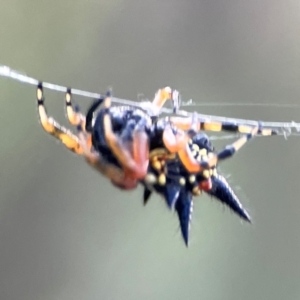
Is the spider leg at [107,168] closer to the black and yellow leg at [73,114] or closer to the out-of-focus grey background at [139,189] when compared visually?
the black and yellow leg at [73,114]

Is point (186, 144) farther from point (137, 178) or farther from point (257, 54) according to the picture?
point (257, 54)

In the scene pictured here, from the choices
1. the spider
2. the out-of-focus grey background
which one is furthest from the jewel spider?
the out-of-focus grey background

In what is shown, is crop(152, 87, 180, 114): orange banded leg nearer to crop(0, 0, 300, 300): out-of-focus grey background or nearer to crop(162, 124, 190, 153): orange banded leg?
crop(162, 124, 190, 153): orange banded leg

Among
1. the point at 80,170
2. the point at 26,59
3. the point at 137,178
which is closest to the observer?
the point at 137,178

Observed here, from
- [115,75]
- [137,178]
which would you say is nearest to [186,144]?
[137,178]

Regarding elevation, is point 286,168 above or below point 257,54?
below

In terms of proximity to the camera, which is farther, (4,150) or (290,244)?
(290,244)
